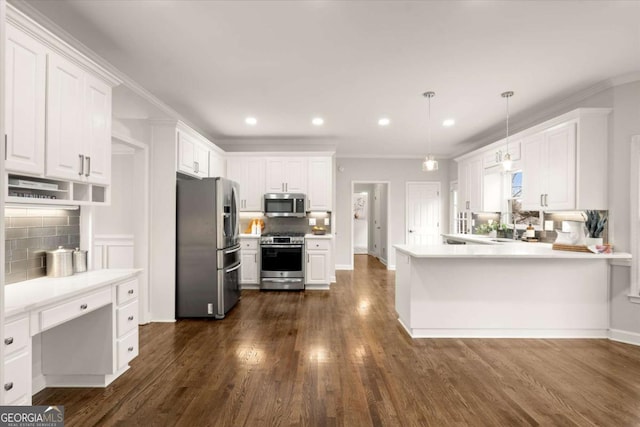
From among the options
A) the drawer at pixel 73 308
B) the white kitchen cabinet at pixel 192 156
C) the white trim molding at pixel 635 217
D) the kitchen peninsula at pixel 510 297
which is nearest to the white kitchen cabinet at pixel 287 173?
the white kitchen cabinet at pixel 192 156

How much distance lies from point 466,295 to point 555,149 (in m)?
2.18

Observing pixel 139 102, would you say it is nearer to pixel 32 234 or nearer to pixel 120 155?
pixel 120 155

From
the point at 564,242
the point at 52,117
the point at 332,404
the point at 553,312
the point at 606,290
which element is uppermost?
the point at 52,117

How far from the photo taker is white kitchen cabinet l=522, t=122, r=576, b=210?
3.71m

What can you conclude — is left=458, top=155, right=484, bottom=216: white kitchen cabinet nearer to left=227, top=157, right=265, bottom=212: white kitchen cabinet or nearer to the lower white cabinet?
left=227, top=157, right=265, bottom=212: white kitchen cabinet

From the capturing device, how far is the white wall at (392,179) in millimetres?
7488

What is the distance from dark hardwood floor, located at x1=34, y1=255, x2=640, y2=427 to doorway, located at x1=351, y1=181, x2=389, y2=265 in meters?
4.37

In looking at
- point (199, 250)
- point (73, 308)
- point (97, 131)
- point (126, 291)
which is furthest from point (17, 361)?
point (199, 250)

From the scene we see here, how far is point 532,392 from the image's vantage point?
2359mm

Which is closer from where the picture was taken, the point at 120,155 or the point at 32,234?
the point at 32,234

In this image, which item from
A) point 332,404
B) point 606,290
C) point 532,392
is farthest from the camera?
point 606,290

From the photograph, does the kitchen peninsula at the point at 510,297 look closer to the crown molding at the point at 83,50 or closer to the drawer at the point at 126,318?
the drawer at the point at 126,318

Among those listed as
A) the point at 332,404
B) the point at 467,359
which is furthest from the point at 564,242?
the point at 332,404

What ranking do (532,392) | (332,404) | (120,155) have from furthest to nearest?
(120,155) → (532,392) → (332,404)
